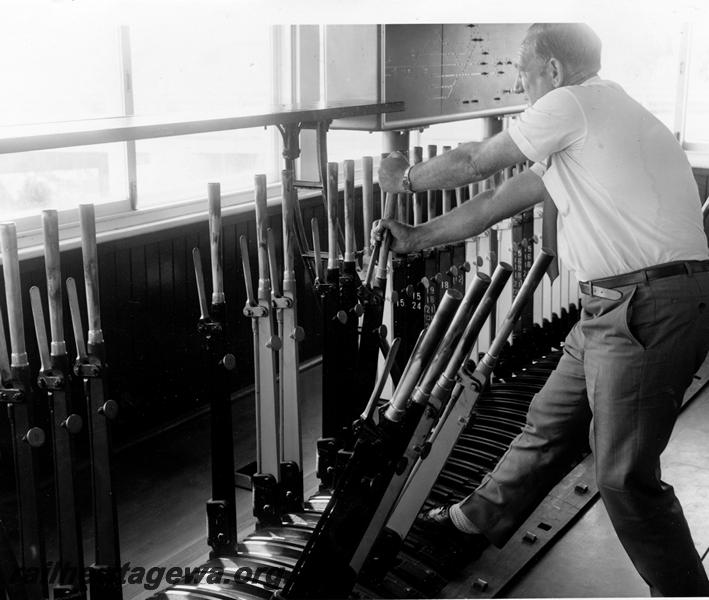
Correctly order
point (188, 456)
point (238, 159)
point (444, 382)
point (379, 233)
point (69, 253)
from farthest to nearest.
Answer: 1. point (238, 159)
2. point (188, 456)
3. point (69, 253)
4. point (379, 233)
5. point (444, 382)

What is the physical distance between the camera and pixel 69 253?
3.22 meters

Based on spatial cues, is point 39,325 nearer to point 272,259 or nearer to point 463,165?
point 272,259

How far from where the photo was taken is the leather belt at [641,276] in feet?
7.28

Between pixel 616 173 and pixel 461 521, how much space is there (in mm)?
1169

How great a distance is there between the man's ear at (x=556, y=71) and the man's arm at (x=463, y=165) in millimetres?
233

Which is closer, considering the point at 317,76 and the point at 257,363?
the point at 257,363

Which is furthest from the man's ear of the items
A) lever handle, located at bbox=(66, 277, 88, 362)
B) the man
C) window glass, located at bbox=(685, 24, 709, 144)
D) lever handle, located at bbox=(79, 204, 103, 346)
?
window glass, located at bbox=(685, 24, 709, 144)

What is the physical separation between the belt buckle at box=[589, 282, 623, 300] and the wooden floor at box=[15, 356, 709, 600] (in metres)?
0.92

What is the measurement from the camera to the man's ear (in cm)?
233

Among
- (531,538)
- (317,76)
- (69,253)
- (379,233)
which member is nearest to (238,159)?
(317,76)

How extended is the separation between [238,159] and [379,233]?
1.81m

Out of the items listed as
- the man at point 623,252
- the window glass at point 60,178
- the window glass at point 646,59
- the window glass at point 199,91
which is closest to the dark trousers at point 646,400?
the man at point 623,252

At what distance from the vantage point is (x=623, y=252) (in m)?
2.24

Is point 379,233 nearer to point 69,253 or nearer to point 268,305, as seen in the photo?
point 268,305
